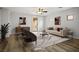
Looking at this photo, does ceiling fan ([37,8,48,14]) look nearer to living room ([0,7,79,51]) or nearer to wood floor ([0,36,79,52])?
living room ([0,7,79,51])

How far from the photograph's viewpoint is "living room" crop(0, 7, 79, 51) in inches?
105

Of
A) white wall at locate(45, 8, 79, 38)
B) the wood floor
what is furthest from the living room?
the wood floor

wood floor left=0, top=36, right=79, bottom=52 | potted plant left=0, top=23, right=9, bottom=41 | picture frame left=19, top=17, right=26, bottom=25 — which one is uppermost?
picture frame left=19, top=17, right=26, bottom=25

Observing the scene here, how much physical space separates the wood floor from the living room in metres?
0.11

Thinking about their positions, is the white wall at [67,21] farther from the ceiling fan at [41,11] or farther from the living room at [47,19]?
the ceiling fan at [41,11]

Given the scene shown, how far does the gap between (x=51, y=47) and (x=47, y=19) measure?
2.65ft

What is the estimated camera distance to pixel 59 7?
2674mm

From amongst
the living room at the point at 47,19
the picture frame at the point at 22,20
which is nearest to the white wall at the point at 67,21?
the living room at the point at 47,19

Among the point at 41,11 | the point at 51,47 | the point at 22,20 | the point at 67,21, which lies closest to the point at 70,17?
the point at 67,21

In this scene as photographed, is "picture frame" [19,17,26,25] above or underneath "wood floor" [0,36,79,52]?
above
